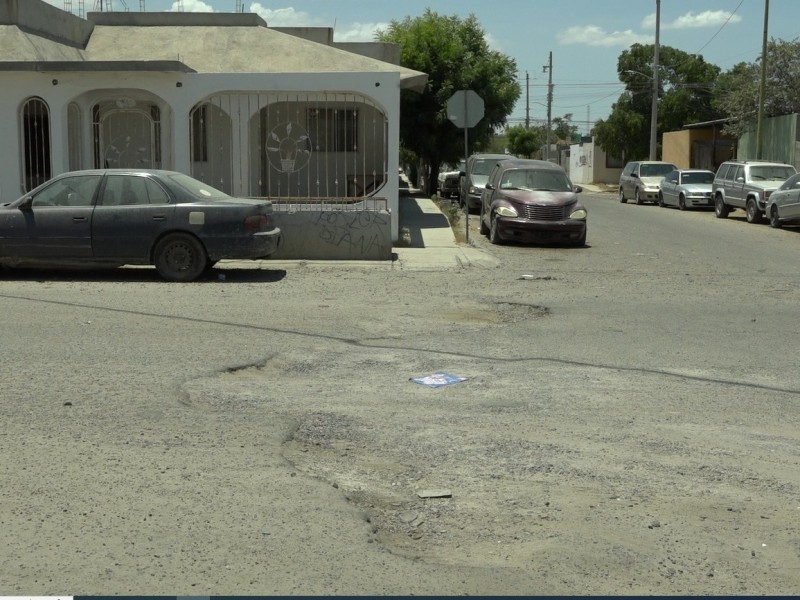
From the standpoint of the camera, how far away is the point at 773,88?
140ft

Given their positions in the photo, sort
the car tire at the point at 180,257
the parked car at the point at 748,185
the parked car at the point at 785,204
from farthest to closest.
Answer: the parked car at the point at 748,185, the parked car at the point at 785,204, the car tire at the point at 180,257

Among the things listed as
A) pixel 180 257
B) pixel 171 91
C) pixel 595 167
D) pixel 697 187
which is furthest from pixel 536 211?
pixel 595 167

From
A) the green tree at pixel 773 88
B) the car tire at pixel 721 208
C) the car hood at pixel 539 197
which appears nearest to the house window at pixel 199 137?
the car hood at pixel 539 197

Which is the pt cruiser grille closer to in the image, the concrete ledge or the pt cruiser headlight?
the pt cruiser headlight

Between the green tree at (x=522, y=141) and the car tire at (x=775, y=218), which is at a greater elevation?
the green tree at (x=522, y=141)

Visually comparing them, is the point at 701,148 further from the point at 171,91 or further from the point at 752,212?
the point at 171,91

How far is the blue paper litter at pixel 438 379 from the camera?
8.02 m

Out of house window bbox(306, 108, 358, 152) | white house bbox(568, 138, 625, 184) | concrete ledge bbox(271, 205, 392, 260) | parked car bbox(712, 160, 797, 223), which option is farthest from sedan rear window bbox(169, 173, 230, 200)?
white house bbox(568, 138, 625, 184)

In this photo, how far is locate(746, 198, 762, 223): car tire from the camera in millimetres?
27375

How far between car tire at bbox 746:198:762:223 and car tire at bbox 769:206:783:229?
58.7 inches

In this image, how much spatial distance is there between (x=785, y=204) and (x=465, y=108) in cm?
970

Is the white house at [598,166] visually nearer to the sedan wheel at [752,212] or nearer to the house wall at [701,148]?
the house wall at [701,148]

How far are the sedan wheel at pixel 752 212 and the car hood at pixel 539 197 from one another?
8.97m

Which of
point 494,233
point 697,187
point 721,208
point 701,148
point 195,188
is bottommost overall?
point 494,233
